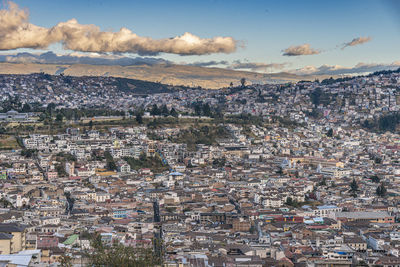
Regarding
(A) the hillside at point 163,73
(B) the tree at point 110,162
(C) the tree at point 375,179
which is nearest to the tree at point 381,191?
(C) the tree at point 375,179

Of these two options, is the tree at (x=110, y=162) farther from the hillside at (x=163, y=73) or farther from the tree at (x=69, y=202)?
the hillside at (x=163, y=73)

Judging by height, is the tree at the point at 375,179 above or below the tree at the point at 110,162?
below

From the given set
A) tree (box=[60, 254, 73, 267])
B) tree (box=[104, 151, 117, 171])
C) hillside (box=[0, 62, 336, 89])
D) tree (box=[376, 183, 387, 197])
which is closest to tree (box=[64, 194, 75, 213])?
tree (box=[104, 151, 117, 171])

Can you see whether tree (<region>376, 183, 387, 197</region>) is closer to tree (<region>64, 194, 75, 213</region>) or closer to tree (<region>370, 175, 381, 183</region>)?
tree (<region>370, 175, 381, 183</region>)

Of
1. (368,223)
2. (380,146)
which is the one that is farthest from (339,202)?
(380,146)

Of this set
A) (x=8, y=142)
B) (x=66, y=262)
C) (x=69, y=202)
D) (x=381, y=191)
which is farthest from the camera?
(x=8, y=142)

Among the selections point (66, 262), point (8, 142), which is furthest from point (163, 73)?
point (66, 262)

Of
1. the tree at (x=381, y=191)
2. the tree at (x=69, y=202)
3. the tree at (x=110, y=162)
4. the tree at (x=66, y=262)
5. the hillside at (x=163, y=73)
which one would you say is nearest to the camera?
the tree at (x=66, y=262)

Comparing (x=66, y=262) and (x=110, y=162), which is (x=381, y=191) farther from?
(x=66, y=262)
